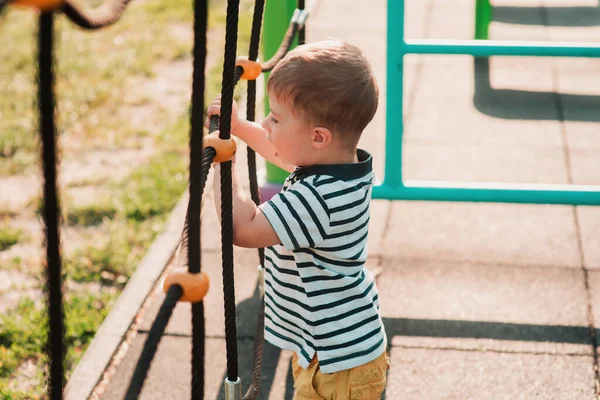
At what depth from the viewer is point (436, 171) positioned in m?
4.09

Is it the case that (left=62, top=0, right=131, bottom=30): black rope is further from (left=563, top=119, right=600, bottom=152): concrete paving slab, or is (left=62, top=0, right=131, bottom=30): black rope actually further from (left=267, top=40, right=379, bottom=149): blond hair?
(left=563, top=119, right=600, bottom=152): concrete paving slab

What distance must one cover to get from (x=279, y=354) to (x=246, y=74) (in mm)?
926

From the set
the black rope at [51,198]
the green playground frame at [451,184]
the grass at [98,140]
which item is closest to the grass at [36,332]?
the grass at [98,140]

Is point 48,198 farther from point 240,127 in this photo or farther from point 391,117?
point 391,117

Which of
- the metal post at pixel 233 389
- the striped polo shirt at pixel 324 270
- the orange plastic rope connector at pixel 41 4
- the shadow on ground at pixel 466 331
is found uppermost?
the orange plastic rope connector at pixel 41 4

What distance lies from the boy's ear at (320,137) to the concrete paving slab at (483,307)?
1.14 m

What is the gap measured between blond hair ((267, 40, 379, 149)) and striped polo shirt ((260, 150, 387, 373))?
115 mm

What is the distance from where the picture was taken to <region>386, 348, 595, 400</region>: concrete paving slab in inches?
100

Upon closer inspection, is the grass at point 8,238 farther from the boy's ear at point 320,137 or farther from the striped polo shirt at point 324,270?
the boy's ear at point 320,137

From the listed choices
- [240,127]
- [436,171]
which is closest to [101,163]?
[436,171]

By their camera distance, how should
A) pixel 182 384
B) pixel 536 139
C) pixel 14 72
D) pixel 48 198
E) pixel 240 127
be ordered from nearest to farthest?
pixel 48 198, pixel 240 127, pixel 182 384, pixel 536 139, pixel 14 72

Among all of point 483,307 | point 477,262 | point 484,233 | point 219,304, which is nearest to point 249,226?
point 219,304

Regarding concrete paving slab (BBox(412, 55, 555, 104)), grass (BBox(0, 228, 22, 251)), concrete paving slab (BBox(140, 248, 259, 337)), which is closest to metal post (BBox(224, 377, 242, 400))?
concrete paving slab (BBox(140, 248, 259, 337))

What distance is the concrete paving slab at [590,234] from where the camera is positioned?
327 cm
